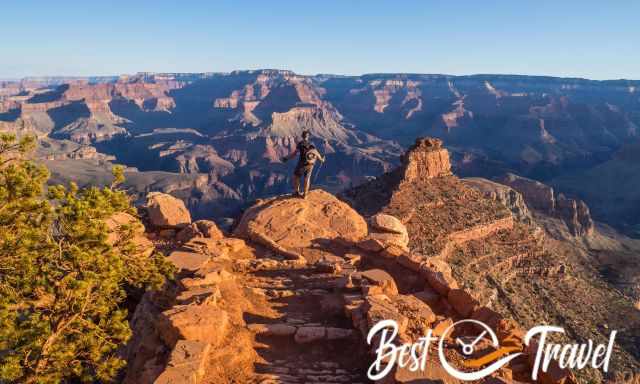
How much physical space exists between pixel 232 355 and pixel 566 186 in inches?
7099

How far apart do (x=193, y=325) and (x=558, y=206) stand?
107768 mm

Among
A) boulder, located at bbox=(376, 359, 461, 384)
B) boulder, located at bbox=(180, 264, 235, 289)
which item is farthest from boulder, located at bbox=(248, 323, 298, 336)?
boulder, located at bbox=(376, 359, 461, 384)

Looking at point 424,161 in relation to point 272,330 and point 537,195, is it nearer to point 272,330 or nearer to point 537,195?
point 272,330

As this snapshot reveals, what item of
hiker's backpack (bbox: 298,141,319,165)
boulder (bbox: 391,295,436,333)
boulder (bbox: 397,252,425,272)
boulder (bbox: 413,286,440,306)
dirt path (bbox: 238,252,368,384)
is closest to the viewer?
dirt path (bbox: 238,252,368,384)

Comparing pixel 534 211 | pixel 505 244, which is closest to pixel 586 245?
pixel 534 211

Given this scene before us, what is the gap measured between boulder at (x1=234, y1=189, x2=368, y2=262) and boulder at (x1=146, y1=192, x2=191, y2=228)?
458 cm

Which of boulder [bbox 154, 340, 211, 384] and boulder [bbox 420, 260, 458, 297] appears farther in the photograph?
boulder [bbox 420, 260, 458, 297]

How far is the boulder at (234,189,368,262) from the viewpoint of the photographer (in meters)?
21.7

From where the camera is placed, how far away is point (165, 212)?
25844mm

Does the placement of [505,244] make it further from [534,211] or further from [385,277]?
[534,211]

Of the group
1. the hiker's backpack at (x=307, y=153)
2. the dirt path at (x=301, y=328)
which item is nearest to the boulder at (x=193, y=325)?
the dirt path at (x=301, y=328)

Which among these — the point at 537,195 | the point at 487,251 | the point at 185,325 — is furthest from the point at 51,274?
the point at 537,195

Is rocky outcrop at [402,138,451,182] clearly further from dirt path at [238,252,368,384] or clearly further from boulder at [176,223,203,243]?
dirt path at [238,252,368,384]

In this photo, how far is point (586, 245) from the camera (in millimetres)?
88000
